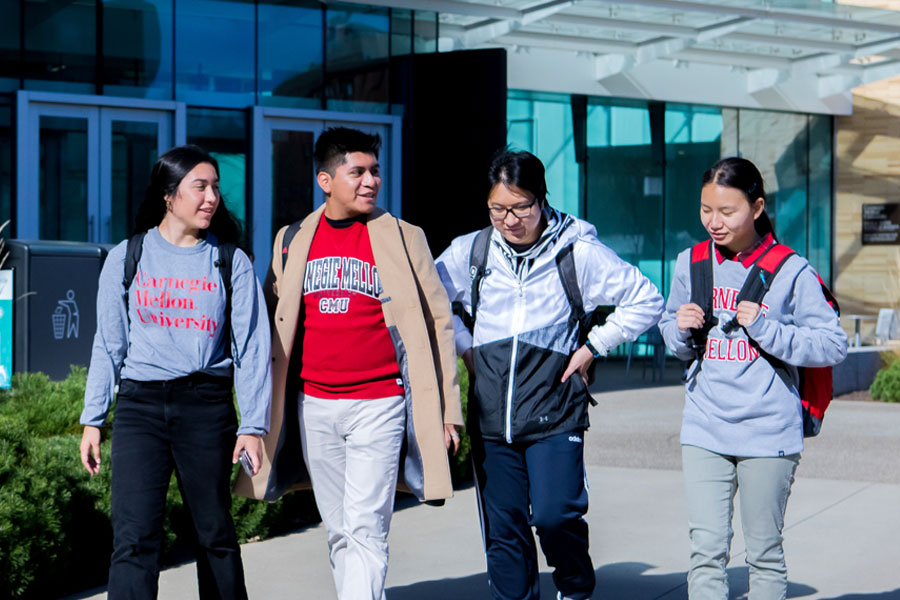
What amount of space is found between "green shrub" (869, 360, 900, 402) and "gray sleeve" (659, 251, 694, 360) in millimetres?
11515

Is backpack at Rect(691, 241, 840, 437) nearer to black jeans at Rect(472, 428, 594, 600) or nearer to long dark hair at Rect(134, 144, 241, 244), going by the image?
black jeans at Rect(472, 428, 594, 600)

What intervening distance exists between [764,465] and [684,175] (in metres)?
20.3

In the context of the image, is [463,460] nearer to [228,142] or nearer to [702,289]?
[702,289]

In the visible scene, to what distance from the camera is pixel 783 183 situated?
26.0 meters

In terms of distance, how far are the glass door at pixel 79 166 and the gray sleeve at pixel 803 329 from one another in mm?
12084

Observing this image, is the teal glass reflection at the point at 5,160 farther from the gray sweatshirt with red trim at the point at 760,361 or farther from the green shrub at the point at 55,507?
the gray sweatshirt with red trim at the point at 760,361

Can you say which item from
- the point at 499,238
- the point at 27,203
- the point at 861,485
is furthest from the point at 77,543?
the point at 27,203

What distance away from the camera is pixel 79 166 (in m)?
15.2

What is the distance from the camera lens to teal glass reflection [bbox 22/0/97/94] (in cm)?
1514

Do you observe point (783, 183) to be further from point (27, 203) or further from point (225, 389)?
point (225, 389)

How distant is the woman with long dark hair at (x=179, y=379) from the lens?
13.8ft

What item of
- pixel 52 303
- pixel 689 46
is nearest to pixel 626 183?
pixel 689 46

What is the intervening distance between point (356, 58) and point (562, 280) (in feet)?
45.9

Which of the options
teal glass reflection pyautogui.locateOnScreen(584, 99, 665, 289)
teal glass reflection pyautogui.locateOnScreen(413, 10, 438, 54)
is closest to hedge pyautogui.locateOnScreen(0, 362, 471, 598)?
teal glass reflection pyautogui.locateOnScreen(413, 10, 438, 54)
